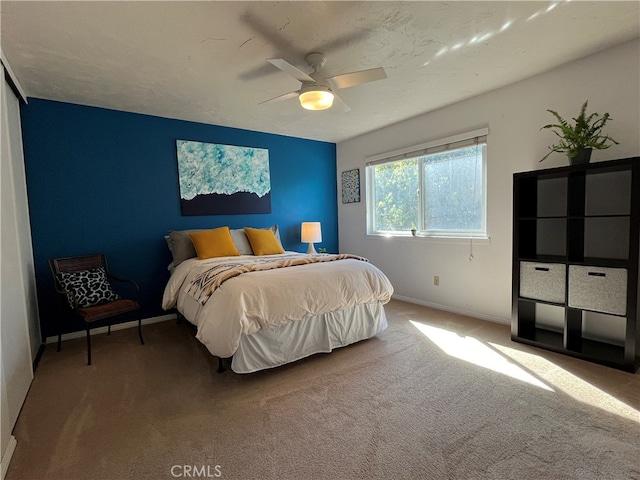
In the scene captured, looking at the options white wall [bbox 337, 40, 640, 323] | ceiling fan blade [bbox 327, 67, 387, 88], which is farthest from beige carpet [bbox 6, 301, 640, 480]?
ceiling fan blade [bbox 327, 67, 387, 88]

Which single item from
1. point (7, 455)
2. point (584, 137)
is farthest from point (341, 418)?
point (584, 137)

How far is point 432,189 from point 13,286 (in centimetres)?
402

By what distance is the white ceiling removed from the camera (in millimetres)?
1828

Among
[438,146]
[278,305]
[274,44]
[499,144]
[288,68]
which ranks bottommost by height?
[278,305]

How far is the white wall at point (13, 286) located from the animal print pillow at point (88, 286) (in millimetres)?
274

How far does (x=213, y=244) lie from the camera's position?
11.1 ft

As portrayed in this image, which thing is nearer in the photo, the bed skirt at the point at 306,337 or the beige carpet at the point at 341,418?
the beige carpet at the point at 341,418

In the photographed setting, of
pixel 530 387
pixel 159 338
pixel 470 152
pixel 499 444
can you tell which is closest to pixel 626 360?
pixel 530 387

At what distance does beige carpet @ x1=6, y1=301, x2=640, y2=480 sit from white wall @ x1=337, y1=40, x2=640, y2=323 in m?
0.94

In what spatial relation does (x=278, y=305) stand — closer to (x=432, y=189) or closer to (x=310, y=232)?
(x=310, y=232)

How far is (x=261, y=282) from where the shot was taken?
227 centimetres

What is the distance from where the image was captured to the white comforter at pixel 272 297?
2127 millimetres

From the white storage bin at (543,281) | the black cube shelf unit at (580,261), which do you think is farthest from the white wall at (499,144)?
the white storage bin at (543,281)

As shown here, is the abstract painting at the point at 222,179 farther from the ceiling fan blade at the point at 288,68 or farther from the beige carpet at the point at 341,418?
the ceiling fan blade at the point at 288,68
